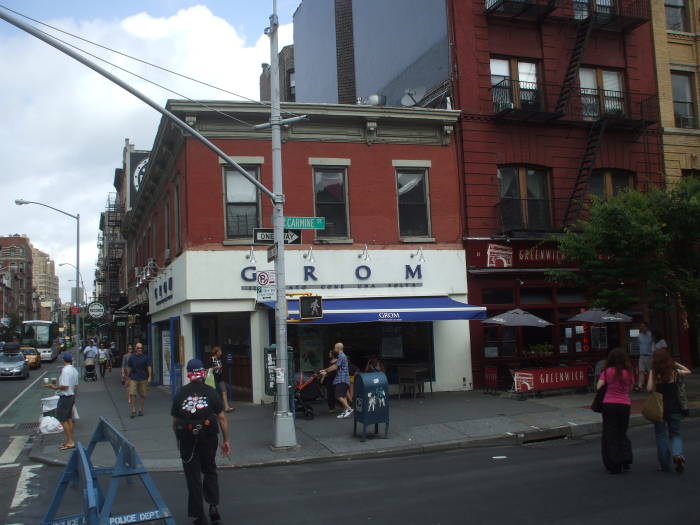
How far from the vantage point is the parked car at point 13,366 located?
3144 cm

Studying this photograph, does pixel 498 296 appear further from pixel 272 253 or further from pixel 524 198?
pixel 272 253

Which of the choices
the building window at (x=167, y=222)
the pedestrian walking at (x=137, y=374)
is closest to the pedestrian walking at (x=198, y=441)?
the pedestrian walking at (x=137, y=374)

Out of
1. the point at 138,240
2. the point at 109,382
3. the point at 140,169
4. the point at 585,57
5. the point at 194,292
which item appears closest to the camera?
the point at 194,292

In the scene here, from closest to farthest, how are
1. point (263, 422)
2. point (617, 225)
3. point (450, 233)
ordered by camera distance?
point (263, 422) < point (617, 225) < point (450, 233)

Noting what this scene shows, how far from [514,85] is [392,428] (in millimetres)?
11789

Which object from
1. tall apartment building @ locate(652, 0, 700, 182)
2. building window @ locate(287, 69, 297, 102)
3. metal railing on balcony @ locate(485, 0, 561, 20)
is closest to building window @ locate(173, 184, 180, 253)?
metal railing on balcony @ locate(485, 0, 561, 20)

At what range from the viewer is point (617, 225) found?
49.8 ft

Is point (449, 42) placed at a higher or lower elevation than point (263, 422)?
higher

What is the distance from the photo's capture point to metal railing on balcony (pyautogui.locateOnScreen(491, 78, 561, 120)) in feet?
61.9

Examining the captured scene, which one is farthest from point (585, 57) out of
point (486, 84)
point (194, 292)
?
point (194, 292)

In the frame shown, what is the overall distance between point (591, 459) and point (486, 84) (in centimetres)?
1256

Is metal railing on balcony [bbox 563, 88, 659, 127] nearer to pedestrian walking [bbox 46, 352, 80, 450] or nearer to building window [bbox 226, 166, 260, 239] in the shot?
building window [bbox 226, 166, 260, 239]

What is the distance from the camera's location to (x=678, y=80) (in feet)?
73.6

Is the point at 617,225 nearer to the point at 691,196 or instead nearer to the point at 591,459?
the point at 691,196
